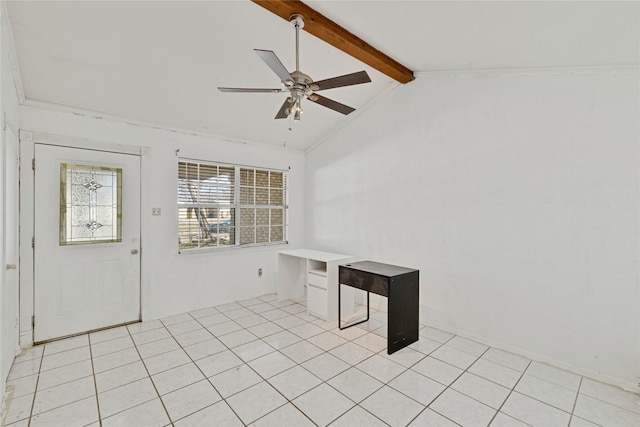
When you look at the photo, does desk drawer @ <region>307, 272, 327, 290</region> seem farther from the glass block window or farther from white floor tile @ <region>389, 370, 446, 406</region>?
the glass block window

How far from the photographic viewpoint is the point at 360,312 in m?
4.10

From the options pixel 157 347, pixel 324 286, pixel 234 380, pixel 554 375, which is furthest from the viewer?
pixel 324 286

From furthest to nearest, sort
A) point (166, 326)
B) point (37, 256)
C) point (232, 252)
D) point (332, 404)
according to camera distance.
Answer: point (232, 252) < point (166, 326) < point (37, 256) < point (332, 404)

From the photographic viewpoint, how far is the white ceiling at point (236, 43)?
2.12 meters

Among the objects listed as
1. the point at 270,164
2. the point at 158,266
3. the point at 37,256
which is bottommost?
the point at 158,266

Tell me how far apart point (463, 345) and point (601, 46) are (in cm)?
283

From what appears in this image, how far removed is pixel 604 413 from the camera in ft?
6.89

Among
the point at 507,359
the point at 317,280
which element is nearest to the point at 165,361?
the point at 317,280

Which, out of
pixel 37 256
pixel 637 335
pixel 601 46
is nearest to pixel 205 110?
pixel 37 256

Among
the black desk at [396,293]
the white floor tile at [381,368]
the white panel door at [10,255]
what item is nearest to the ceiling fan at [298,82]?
the black desk at [396,293]

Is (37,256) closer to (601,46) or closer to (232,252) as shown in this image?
(232,252)

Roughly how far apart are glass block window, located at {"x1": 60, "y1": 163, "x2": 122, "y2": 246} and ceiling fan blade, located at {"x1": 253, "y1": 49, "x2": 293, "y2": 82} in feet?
8.57

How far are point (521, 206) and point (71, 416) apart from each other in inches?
158

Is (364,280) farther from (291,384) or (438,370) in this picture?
(291,384)
